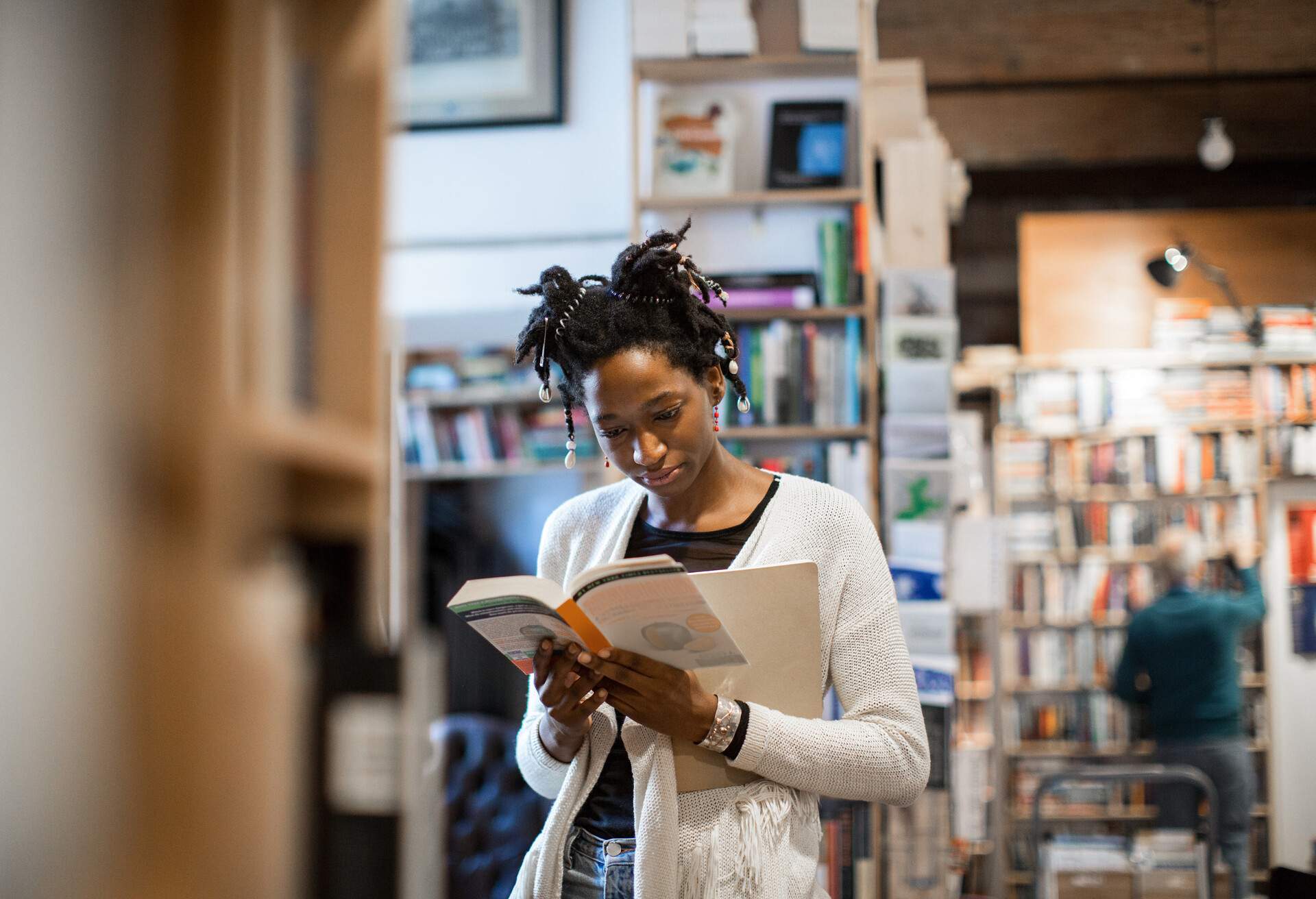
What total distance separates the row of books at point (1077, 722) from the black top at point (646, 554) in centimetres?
475

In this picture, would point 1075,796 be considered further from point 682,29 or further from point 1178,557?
point 682,29

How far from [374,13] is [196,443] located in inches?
6.6

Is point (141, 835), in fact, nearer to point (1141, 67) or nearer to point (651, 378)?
point (651, 378)

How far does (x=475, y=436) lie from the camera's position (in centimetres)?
502

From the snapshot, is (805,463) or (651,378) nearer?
(651,378)

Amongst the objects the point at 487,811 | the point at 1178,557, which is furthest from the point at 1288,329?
the point at 487,811

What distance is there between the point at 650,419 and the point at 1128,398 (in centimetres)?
509

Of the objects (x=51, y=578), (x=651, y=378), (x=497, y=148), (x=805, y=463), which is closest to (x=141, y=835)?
(x=51, y=578)

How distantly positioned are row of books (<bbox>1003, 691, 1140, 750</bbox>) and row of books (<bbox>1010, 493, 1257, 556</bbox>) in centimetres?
73

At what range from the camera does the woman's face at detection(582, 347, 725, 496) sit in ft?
4.85

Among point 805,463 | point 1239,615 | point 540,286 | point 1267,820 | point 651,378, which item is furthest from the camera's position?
point 1267,820

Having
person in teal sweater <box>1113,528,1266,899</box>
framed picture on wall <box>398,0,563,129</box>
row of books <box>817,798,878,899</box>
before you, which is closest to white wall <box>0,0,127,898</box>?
row of books <box>817,798,878,899</box>

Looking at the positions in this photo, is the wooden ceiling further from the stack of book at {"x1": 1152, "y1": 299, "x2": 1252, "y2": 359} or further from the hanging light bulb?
the stack of book at {"x1": 1152, "y1": 299, "x2": 1252, "y2": 359}

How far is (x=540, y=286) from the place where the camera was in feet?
5.36
